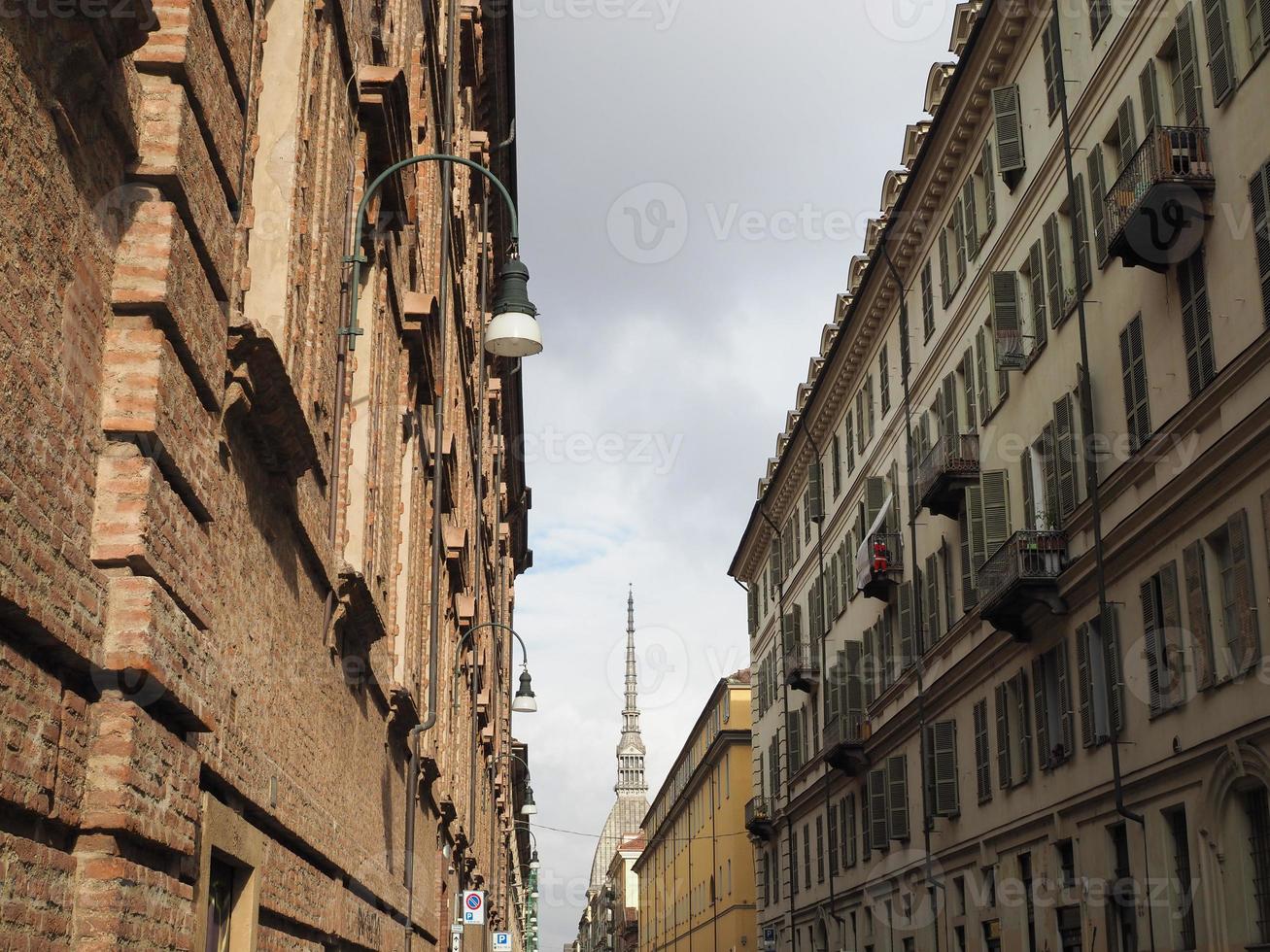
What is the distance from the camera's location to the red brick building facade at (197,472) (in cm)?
491

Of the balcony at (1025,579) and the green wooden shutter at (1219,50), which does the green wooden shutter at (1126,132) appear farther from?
the balcony at (1025,579)

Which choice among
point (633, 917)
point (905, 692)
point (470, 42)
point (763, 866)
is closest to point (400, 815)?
point (470, 42)

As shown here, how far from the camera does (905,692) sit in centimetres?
3425

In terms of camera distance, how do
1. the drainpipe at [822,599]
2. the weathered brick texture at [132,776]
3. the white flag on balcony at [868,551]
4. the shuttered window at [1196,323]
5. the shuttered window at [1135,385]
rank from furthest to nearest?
the drainpipe at [822,599] < the white flag on balcony at [868,551] < the shuttered window at [1135,385] < the shuttered window at [1196,323] < the weathered brick texture at [132,776]

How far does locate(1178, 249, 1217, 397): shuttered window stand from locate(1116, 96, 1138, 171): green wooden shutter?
97.5 inches

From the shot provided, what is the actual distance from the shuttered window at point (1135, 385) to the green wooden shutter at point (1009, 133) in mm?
6060

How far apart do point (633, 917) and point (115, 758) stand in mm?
116719

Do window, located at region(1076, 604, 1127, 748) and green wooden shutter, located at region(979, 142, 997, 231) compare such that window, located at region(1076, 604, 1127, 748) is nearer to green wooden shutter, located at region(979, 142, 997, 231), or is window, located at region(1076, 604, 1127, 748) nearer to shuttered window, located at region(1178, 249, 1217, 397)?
shuttered window, located at region(1178, 249, 1217, 397)

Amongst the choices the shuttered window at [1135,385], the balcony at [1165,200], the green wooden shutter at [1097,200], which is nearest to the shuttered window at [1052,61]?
the green wooden shutter at [1097,200]

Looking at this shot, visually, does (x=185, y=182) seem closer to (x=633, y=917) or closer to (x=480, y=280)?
(x=480, y=280)

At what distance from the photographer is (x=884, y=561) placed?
1359 inches

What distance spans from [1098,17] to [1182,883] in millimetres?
12227

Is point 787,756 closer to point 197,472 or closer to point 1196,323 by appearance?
point 1196,323

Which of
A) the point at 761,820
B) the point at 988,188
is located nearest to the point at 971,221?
the point at 988,188
